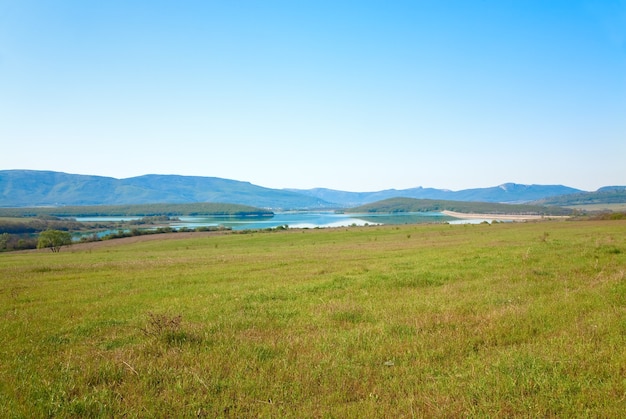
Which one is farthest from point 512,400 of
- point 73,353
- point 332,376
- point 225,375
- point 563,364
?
point 73,353

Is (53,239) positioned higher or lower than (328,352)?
lower

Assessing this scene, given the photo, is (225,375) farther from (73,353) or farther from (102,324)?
(102,324)

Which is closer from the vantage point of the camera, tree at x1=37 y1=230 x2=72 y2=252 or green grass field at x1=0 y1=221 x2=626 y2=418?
green grass field at x1=0 y1=221 x2=626 y2=418

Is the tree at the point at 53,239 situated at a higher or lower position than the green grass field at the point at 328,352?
lower

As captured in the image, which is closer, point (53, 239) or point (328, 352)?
point (328, 352)

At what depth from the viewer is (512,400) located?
554 centimetres

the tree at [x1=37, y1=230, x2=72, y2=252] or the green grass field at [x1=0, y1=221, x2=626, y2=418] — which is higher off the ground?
the green grass field at [x1=0, y1=221, x2=626, y2=418]

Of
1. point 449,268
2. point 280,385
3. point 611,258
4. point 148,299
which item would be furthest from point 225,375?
point 611,258

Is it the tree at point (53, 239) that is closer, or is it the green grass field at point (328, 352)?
the green grass field at point (328, 352)

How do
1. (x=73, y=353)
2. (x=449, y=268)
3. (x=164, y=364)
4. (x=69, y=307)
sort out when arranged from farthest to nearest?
(x=449, y=268)
(x=69, y=307)
(x=73, y=353)
(x=164, y=364)

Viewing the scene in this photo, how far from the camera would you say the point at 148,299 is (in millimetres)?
13750

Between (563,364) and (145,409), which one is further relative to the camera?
(563,364)

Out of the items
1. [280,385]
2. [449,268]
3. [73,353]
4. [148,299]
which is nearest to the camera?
[280,385]

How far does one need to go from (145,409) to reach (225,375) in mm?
1440
